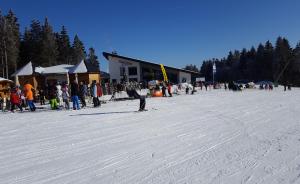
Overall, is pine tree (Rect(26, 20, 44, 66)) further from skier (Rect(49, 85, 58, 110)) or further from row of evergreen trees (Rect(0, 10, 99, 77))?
skier (Rect(49, 85, 58, 110))

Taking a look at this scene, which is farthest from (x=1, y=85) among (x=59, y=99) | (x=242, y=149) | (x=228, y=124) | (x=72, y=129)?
(x=242, y=149)

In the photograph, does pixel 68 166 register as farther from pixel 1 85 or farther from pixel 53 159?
pixel 1 85

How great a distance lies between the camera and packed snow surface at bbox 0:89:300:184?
4816 millimetres

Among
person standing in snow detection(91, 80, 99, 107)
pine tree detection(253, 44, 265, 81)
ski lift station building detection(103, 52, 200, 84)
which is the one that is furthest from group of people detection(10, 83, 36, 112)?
pine tree detection(253, 44, 265, 81)

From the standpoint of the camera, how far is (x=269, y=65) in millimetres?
85625

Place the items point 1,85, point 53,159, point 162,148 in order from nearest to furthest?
point 53,159 < point 162,148 < point 1,85

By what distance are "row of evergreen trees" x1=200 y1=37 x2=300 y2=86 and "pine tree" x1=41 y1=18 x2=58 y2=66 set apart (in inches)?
1290

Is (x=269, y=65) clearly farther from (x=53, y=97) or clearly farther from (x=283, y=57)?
(x=53, y=97)

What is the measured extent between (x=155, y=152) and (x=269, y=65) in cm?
8668

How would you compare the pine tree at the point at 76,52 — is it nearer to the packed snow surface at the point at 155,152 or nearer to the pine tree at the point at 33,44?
the pine tree at the point at 33,44

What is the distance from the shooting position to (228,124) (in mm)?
9414

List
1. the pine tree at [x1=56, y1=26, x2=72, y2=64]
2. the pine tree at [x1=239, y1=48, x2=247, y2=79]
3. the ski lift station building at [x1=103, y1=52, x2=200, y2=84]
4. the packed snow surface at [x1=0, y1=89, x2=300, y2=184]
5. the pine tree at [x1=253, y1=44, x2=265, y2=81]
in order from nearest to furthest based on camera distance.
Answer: the packed snow surface at [x1=0, y1=89, x2=300, y2=184] → the ski lift station building at [x1=103, y1=52, x2=200, y2=84] → the pine tree at [x1=56, y1=26, x2=72, y2=64] → the pine tree at [x1=253, y1=44, x2=265, y2=81] → the pine tree at [x1=239, y1=48, x2=247, y2=79]

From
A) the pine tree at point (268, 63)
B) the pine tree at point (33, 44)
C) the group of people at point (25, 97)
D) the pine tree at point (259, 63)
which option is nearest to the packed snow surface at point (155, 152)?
the group of people at point (25, 97)

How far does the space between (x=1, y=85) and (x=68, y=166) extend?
94.1 feet
